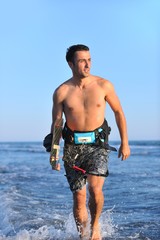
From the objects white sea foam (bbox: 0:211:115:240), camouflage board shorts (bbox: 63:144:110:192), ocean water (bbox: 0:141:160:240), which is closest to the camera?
camouflage board shorts (bbox: 63:144:110:192)

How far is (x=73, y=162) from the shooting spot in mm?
5602

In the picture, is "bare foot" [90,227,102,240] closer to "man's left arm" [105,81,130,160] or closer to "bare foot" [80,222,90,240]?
"bare foot" [80,222,90,240]

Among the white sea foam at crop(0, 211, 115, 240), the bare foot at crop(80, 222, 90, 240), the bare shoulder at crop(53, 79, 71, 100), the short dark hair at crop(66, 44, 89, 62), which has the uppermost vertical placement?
the short dark hair at crop(66, 44, 89, 62)

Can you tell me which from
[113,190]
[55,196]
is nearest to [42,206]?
[55,196]

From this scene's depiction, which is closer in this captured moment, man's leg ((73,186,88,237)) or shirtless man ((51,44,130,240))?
shirtless man ((51,44,130,240))

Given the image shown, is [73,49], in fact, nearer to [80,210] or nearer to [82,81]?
[82,81]

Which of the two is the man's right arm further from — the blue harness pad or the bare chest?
the blue harness pad

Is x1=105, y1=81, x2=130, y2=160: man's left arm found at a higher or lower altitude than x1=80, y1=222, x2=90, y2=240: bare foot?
higher

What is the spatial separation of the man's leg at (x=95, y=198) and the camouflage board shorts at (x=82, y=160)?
10 cm

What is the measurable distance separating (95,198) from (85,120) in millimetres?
853

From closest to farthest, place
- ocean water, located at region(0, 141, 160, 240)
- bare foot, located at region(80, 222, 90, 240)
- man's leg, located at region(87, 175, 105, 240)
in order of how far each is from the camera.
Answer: man's leg, located at region(87, 175, 105, 240)
bare foot, located at region(80, 222, 90, 240)
ocean water, located at region(0, 141, 160, 240)

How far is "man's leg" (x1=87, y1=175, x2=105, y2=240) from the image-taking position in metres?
5.42

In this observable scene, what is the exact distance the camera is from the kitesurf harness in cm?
552

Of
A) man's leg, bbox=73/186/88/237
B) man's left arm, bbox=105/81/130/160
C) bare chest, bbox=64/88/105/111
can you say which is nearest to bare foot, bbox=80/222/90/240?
man's leg, bbox=73/186/88/237
